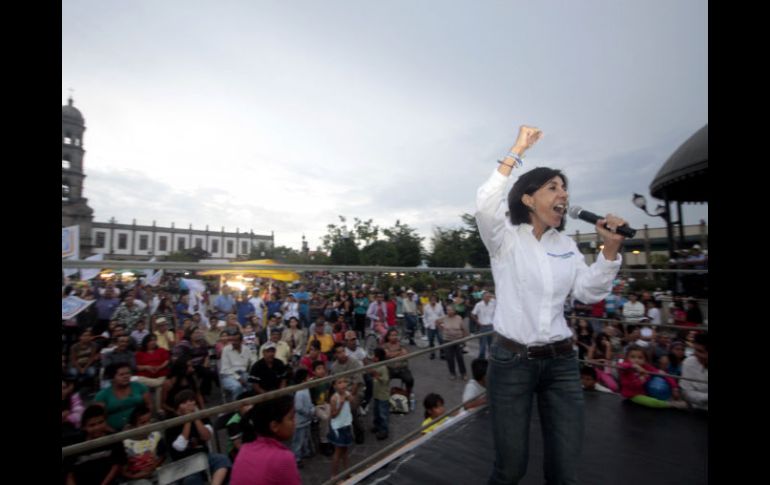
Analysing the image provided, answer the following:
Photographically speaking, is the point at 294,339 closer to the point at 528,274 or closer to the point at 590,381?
the point at 590,381

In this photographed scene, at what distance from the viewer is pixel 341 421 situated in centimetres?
441

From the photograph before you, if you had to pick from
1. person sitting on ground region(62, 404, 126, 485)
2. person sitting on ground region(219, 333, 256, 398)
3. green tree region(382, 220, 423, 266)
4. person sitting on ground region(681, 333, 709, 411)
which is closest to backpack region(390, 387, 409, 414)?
person sitting on ground region(219, 333, 256, 398)

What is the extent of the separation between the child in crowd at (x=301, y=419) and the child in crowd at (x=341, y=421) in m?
0.47

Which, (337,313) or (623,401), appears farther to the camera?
(337,313)

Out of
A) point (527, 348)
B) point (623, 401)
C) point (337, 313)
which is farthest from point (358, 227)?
point (527, 348)

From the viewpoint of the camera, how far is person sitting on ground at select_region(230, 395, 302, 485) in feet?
6.44

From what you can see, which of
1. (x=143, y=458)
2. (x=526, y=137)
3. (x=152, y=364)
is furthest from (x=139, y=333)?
(x=526, y=137)

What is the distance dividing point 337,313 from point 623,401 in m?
4.49

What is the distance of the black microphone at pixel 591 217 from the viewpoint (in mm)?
1669

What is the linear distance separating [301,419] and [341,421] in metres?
0.74
